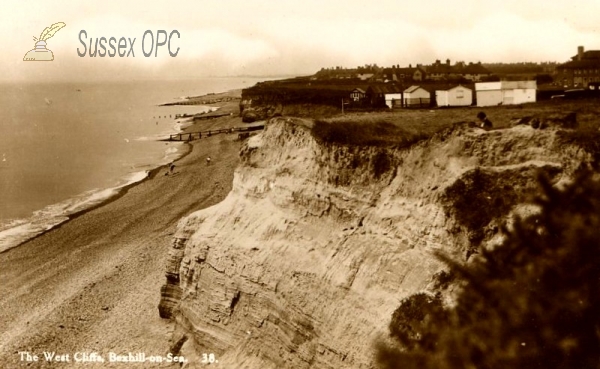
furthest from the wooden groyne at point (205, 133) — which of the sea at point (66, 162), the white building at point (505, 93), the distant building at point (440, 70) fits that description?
the white building at point (505, 93)

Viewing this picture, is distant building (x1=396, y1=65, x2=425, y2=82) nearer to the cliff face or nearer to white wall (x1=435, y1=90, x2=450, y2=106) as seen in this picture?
white wall (x1=435, y1=90, x2=450, y2=106)

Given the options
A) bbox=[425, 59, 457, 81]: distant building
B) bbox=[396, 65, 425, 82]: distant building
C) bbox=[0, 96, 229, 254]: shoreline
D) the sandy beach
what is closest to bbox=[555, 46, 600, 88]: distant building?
the sandy beach

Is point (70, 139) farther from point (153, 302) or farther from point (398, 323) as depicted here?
point (398, 323)

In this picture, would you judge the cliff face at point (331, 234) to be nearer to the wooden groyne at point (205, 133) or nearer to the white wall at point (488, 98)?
the white wall at point (488, 98)

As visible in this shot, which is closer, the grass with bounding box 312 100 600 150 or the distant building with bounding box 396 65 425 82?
the grass with bounding box 312 100 600 150

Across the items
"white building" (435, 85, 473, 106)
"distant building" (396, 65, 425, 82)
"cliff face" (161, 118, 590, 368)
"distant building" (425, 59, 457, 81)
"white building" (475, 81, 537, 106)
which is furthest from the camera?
"distant building" (396, 65, 425, 82)
